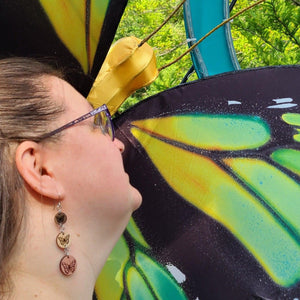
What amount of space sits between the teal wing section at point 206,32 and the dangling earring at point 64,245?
0.83 m

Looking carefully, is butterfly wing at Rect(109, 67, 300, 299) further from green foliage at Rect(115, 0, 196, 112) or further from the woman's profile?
green foliage at Rect(115, 0, 196, 112)

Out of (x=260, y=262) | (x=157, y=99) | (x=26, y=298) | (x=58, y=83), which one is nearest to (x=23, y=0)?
(x=58, y=83)

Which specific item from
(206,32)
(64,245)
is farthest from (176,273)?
(206,32)

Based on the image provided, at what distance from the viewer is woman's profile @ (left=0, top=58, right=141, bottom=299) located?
0.67 metres

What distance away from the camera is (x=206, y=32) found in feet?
4.75

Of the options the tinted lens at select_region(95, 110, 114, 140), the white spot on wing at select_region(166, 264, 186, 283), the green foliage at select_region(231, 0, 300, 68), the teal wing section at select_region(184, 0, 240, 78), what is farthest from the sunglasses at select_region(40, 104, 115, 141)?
the green foliage at select_region(231, 0, 300, 68)

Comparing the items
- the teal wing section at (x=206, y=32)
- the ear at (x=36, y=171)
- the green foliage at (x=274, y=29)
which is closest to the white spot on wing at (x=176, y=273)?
the ear at (x=36, y=171)

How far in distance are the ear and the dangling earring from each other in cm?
3

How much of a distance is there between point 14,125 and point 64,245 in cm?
18

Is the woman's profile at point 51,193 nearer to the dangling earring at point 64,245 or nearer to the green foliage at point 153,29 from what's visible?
the dangling earring at point 64,245

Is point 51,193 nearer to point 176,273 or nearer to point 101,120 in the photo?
point 101,120

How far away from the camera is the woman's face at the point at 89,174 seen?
0.72 m

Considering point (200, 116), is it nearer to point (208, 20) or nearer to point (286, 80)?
point (286, 80)

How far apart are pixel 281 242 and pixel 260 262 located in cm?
5
